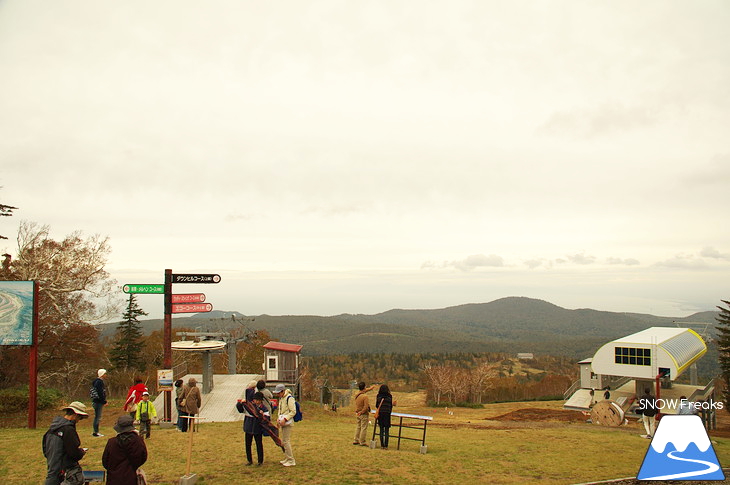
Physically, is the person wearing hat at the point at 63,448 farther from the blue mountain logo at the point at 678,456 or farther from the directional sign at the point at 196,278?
the directional sign at the point at 196,278

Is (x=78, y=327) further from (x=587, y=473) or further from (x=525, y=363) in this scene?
(x=525, y=363)

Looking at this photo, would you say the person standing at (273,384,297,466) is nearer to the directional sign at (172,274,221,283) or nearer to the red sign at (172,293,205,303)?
the red sign at (172,293,205,303)

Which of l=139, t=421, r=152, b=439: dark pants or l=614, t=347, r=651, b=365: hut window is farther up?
l=139, t=421, r=152, b=439: dark pants

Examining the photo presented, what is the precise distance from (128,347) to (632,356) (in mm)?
46270

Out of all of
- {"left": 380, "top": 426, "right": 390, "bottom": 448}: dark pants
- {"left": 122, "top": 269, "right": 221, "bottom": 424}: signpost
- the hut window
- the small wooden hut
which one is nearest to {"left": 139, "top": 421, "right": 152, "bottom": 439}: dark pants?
{"left": 122, "top": 269, "right": 221, "bottom": 424}: signpost

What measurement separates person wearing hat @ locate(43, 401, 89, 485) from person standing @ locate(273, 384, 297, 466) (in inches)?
151

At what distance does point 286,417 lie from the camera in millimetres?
9828

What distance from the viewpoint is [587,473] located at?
1059 cm

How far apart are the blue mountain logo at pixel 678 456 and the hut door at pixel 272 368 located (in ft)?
64.1

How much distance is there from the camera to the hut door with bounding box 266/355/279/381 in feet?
83.2

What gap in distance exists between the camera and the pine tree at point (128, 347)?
48062 millimetres

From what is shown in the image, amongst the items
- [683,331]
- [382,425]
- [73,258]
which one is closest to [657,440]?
[382,425]

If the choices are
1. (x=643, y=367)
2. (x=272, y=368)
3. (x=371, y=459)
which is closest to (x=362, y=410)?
(x=371, y=459)

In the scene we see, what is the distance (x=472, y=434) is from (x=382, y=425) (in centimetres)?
623
